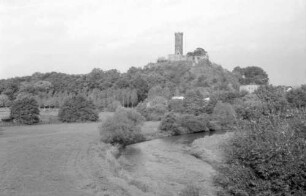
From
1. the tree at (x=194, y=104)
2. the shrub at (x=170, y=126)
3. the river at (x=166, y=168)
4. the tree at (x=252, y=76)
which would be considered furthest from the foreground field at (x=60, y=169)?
the tree at (x=252, y=76)

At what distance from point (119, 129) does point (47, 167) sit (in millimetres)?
22609

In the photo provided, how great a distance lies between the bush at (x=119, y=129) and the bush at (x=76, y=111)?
1261 inches

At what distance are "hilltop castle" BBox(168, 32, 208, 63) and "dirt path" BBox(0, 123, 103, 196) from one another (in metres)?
129

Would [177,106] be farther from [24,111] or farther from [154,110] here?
[24,111]

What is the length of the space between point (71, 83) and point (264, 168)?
139 meters

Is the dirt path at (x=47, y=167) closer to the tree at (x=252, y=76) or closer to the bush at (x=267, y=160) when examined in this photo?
the bush at (x=267, y=160)

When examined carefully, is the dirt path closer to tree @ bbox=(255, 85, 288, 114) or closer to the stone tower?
tree @ bbox=(255, 85, 288, 114)

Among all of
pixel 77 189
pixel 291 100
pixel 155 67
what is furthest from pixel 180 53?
pixel 77 189

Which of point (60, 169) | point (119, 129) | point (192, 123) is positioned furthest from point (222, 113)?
point (60, 169)

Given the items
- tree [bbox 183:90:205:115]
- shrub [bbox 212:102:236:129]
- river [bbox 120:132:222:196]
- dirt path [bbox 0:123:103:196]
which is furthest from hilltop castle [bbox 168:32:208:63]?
dirt path [bbox 0:123:103:196]

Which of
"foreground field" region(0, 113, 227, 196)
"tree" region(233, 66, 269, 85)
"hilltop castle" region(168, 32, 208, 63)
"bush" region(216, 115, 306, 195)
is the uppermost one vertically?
"hilltop castle" region(168, 32, 208, 63)

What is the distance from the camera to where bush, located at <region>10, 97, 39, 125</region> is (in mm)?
80812

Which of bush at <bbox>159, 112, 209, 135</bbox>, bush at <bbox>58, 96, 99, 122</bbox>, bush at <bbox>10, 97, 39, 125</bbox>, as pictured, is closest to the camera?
bush at <bbox>159, 112, 209, 135</bbox>

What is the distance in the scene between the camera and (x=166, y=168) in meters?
37.5
